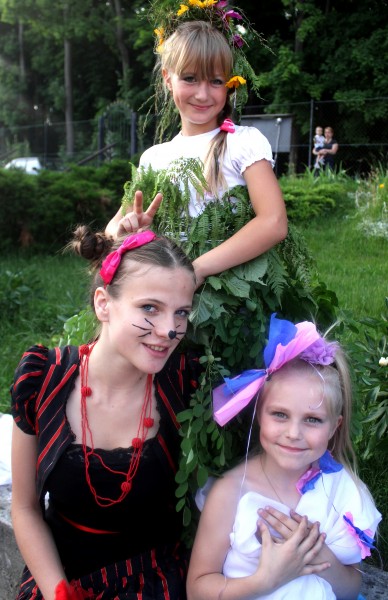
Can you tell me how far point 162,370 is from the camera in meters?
2.12

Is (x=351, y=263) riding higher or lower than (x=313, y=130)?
higher

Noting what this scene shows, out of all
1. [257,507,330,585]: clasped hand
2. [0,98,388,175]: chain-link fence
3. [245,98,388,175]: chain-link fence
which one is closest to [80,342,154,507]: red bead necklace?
[257,507,330,585]: clasped hand

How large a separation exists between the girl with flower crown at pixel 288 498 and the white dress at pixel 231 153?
58 cm

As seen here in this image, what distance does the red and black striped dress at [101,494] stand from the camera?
1981 mm

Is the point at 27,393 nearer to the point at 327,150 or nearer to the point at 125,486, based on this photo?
the point at 125,486

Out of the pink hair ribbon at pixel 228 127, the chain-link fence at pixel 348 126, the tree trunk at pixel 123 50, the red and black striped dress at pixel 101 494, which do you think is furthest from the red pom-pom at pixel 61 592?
the tree trunk at pixel 123 50

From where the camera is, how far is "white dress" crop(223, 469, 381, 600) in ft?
6.16

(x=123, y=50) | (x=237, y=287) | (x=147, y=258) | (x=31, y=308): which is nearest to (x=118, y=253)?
(x=147, y=258)

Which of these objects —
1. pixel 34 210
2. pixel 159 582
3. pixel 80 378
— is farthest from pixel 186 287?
pixel 34 210

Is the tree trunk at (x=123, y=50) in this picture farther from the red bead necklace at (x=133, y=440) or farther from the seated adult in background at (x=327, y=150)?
the red bead necklace at (x=133, y=440)

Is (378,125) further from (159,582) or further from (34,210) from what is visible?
(159,582)

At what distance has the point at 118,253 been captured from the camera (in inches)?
77.1

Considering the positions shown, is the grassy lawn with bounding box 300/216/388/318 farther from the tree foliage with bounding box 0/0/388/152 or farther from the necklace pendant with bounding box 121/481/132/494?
the tree foliage with bounding box 0/0/388/152

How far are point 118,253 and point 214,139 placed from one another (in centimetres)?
64
